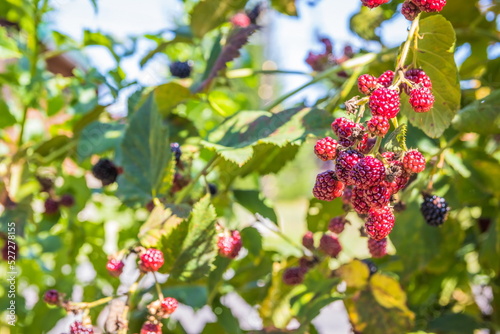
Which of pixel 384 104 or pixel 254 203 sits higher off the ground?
pixel 384 104

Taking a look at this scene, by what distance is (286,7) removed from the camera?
1156 mm

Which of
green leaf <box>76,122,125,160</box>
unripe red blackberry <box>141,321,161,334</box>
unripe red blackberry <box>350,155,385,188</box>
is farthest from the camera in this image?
green leaf <box>76,122,125,160</box>

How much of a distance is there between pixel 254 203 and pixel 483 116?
403 mm

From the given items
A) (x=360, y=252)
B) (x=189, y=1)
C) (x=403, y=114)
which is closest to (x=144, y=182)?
(x=403, y=114)

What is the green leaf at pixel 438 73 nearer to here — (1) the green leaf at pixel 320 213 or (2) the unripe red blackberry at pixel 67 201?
(1) the green leaf at pixel 320 213

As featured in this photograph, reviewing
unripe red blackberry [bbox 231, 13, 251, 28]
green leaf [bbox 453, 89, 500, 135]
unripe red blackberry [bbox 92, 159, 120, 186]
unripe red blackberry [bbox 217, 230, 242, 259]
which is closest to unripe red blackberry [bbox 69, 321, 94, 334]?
unripe red blackberry [bbox 217, 230, 242, 259]

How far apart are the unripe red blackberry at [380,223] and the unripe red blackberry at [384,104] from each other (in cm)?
9

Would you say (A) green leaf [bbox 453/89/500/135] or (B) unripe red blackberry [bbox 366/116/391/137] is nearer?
(B) unripe red blackberry [bbox 366/116/391/137]

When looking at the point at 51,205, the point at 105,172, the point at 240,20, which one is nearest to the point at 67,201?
the point at 51,205

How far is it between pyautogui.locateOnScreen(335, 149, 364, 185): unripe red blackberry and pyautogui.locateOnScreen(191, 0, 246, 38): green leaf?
0.65 meters

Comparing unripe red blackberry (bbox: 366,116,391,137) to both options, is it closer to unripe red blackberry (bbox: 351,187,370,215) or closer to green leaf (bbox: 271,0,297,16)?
unripe red blackberry (bbox: 351,187,370,215)

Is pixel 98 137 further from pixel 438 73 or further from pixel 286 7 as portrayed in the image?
pixel 438 73

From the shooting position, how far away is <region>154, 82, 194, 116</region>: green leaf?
2.99 ft

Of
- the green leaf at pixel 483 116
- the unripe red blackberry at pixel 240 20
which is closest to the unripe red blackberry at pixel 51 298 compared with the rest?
the green leaf at pixel 483 116
